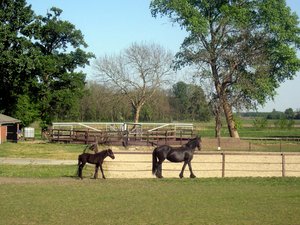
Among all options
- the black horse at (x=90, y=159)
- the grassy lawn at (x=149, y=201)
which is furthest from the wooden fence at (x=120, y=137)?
the grassy lawn at (x=149, y=201)

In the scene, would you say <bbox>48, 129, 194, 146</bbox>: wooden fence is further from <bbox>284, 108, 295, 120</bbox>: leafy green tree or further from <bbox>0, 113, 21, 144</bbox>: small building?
<bbox>284, 108, 295, 120</bbox>: leafy green tree

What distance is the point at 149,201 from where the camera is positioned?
13.7 m

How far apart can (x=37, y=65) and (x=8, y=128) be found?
7970 millimetres

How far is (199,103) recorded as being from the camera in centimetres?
5325

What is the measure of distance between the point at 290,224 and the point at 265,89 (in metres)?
38.1

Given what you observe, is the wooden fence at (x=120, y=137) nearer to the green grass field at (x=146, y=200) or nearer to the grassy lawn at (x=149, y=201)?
the green grass field at (x=146, y=200)

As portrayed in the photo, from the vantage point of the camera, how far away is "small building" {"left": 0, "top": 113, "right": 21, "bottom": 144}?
4500 centimetres

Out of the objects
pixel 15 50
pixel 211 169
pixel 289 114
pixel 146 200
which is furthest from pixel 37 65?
pixel 289 114

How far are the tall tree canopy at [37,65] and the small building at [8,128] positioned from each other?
3370mm

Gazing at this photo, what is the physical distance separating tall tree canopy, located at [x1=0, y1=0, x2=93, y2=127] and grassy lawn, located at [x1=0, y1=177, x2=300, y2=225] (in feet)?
98.1

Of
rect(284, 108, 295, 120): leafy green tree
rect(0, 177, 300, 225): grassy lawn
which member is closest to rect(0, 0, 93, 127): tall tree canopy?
rect(0, 177, 300, 225): grassy lawn

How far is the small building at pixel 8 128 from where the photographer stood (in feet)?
148

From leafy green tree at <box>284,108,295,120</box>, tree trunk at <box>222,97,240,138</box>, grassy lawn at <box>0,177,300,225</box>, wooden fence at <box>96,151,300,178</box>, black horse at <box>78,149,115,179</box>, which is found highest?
leafy green tree at <box>284,108,295,120</box>

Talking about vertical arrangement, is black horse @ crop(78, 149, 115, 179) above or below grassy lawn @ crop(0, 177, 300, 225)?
above
